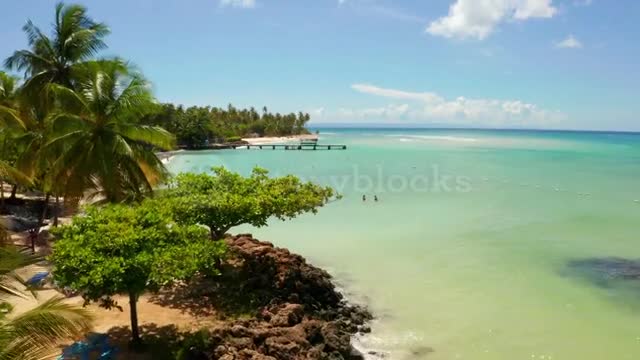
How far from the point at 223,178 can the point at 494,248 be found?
14060 mm

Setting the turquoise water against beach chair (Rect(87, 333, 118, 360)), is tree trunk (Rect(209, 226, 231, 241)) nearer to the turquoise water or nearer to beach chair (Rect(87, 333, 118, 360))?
beach chair (Rect(87, 333, 118, 360))

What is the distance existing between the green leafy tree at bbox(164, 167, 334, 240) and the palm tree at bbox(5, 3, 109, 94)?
772 centimetres

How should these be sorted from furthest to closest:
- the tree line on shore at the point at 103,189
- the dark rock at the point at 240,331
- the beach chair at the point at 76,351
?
the dark rock at the point at 240,331 → the beach chair at the point at 76,351 → the tree line on shore at the point at 103,189

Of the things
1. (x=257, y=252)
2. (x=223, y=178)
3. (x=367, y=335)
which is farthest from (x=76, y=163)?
(x=367, y=335)

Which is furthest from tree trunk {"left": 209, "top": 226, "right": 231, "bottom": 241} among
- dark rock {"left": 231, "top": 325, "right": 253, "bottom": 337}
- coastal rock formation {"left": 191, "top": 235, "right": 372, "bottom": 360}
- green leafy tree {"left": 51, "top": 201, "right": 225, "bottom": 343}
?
dark rock {"left": 231, "top": 325, "right": 253, "bottom": 337}

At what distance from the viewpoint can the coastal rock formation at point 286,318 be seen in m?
11.5

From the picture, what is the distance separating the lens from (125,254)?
1035 cm

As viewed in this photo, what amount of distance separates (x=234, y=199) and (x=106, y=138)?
14.8ft

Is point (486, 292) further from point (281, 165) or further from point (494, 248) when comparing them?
point (281, 165)

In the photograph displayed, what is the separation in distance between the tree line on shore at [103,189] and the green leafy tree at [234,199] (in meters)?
0.04

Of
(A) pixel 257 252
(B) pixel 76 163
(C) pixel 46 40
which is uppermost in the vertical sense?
(C) pixel 46 40

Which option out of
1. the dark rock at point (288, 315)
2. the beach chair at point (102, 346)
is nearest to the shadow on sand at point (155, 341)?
the beach chair at point (102, 346)

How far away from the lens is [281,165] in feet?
218

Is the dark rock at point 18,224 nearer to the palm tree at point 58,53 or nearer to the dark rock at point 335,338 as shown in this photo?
the palm tree at point 58,53
